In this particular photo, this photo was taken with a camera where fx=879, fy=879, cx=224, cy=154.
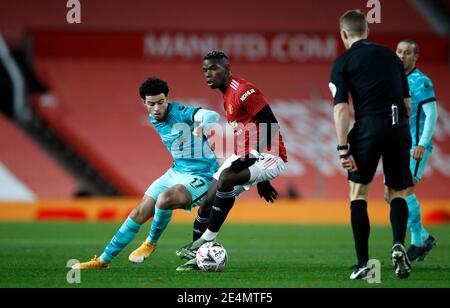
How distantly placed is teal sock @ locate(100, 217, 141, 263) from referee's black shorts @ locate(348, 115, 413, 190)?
2320 mm

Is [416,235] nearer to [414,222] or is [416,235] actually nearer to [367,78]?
[414,222]

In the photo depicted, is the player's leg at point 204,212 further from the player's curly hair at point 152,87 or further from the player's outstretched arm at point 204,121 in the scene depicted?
the player's curly hair at point 152,87

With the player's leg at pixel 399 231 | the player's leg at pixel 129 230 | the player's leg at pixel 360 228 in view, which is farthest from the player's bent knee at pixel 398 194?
the player's leg at pixel 129 230

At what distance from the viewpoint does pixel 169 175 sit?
957 cm

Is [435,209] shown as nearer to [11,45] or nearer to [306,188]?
[306,188]

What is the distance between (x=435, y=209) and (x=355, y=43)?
1321 centimetres

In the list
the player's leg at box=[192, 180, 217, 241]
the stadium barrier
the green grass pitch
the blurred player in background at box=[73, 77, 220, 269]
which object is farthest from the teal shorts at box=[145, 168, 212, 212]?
the stadium barrier

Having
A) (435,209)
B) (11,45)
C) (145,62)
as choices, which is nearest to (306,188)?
(435,209)

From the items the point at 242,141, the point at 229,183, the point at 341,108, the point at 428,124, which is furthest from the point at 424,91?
the point at 341,108

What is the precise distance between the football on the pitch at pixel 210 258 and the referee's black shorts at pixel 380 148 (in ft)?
5.39

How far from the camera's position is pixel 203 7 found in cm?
2489

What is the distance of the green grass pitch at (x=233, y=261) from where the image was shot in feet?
24.7

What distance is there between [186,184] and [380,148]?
2481 mm
